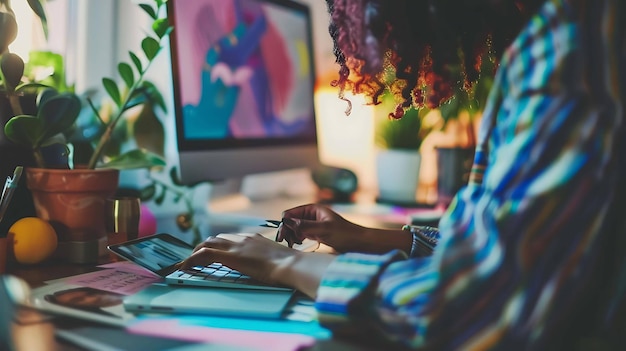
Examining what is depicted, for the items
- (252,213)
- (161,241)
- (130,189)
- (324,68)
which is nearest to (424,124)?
(324,68)

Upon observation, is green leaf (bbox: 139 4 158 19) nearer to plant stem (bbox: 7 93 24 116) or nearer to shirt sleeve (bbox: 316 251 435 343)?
plant stem (bbox: 7 93 24 116)

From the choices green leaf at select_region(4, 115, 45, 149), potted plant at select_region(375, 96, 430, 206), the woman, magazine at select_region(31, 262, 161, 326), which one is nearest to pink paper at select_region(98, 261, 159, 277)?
magazine at select_region(31, 262, 161, 326)

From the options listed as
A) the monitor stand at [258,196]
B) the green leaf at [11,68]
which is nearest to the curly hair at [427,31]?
the green leaf at [11,68]

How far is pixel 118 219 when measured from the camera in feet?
2.88

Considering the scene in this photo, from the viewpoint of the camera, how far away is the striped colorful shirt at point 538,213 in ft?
1.47

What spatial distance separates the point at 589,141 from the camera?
445 millimetres

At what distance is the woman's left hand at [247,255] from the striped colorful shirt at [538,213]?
0.59 ft

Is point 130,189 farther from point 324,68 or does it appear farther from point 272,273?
point 324,68

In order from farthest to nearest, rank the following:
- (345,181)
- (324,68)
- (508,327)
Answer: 1. (324,68)
2. (345,181)
3. (508,327)

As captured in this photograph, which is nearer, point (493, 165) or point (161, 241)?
point (493, 165)

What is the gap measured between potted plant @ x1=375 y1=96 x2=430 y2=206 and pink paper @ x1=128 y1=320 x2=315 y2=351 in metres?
1.13

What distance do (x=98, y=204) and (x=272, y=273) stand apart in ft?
1.23

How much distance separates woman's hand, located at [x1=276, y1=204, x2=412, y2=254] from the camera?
83cm

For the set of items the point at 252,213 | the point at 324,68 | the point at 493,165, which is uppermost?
the point at 324,68
